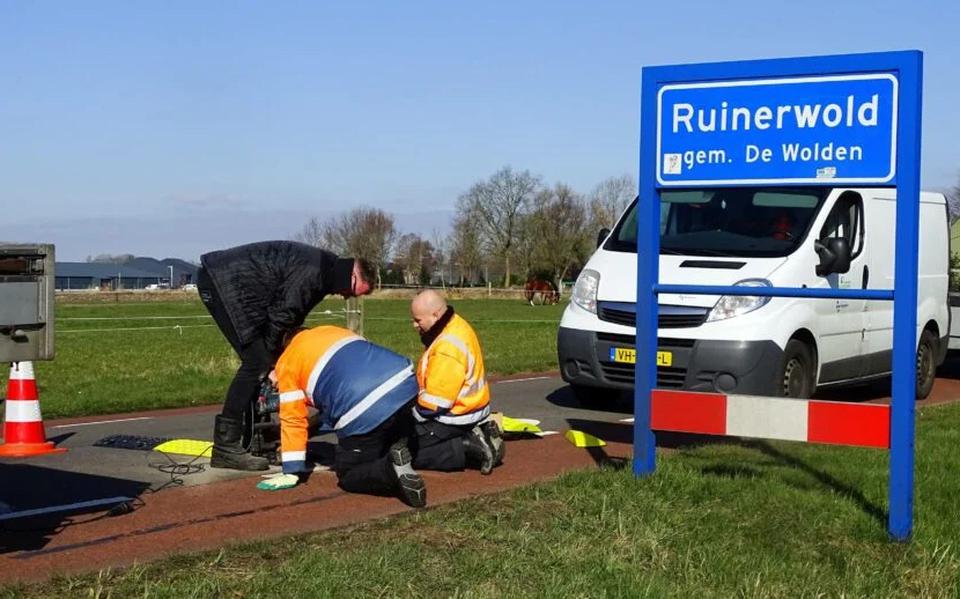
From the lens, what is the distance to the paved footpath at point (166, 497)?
233 inches

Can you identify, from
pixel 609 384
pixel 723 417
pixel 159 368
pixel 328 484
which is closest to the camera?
pixel 723 417

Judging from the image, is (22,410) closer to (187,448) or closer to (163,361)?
(187,448)

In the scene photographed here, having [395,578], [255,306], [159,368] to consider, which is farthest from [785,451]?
[159,368]

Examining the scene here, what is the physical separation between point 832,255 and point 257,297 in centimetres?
570

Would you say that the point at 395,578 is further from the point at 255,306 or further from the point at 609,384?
the point at 609,384

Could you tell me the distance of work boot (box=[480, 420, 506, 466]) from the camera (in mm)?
8367

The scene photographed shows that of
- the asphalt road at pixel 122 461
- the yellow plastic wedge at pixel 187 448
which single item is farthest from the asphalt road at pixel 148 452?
the yellow plastic wedge at pixel 187 448

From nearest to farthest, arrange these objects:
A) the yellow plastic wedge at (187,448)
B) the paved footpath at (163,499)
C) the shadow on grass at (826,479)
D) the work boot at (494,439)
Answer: the paved footpath at (163,499)
the shadow on grass at (826,479)
the work boot at (494,439)
the yellow plastic wedge at (187,448)

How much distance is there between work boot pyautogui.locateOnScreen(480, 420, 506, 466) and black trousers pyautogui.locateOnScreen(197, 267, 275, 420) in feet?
5.07

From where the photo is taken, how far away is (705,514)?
6.62m

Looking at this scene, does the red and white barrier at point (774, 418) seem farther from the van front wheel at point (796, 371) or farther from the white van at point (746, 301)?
the van front wheel at point (796, 371)

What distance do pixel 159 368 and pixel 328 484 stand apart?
1236 centimetres

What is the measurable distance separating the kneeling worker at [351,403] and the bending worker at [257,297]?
0.60m

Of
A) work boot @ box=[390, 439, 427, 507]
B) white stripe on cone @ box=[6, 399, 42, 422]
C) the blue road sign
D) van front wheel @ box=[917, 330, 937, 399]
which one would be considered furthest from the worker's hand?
van front wheel @ box=[917, 330, 937, 399]
